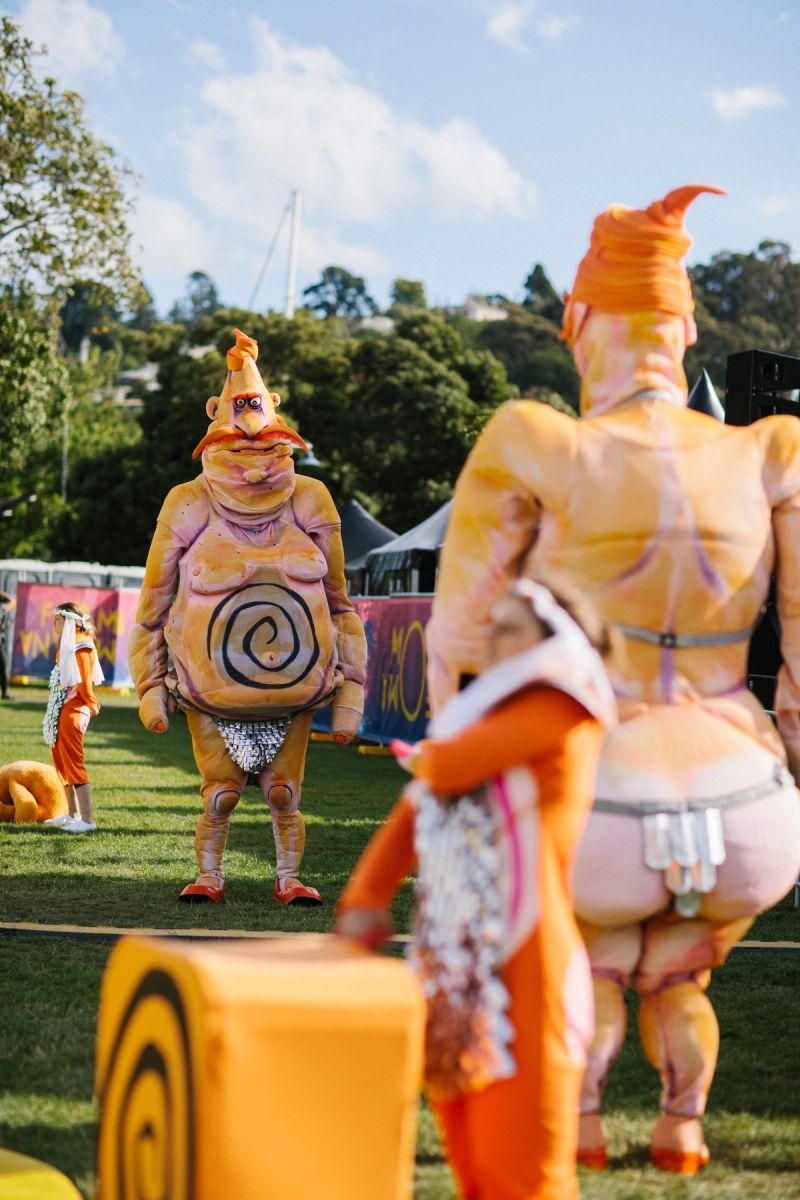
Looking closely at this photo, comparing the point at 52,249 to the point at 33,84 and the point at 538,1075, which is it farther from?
the point at 538,1075

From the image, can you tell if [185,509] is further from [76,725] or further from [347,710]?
[76,725]

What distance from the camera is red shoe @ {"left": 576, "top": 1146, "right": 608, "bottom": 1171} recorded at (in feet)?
11.8

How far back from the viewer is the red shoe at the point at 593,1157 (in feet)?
11.8

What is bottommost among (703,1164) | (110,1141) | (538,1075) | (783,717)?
(703,1164)

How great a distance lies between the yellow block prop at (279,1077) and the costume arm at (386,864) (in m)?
0.18

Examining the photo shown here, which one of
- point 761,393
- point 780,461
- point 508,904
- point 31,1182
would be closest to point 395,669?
point 761,393

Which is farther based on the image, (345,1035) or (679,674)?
(679,674)

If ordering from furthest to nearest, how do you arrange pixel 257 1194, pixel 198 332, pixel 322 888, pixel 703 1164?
1. pixel 198 332
2. pixel 322 888
3. pixel 703 1164
4. pixel 257 1194

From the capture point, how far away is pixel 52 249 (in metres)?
24.0

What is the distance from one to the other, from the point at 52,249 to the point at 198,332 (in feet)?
42.7

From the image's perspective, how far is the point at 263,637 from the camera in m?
6.79

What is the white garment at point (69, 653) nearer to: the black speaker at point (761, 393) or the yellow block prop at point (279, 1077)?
the black speaker at point (761, 393)

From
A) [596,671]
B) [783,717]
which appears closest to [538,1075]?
[596,671]

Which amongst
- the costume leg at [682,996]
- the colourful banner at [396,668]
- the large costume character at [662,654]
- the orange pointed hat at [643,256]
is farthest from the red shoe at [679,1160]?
the colourful banner at [396,668]
